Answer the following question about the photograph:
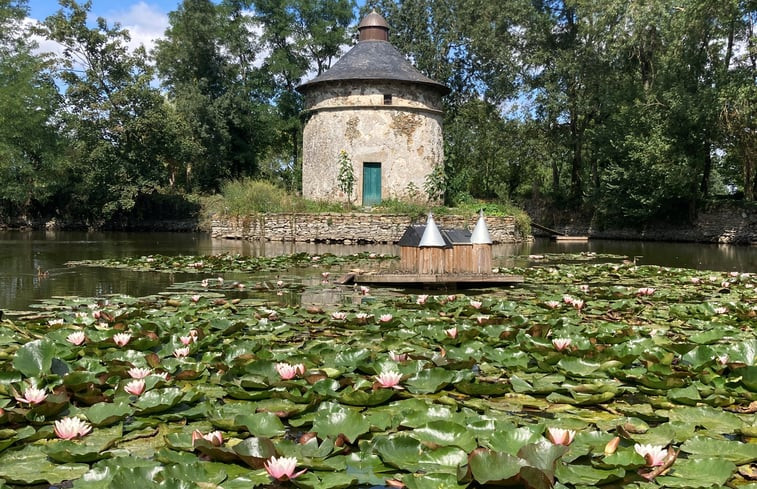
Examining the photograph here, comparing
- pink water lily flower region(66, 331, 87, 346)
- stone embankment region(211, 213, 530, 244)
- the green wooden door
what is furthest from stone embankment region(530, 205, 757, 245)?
pink water lily flower region(66, 331, 87, 346)

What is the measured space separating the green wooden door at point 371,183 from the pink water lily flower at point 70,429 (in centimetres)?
2587

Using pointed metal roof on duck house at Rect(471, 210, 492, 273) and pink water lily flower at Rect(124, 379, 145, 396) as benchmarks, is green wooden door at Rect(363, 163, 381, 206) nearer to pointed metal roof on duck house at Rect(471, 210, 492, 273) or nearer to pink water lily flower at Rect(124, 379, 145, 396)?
pointed metal roof on duck house at Rect(471, 210, 492, 273)

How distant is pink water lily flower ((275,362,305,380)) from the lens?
3.74m

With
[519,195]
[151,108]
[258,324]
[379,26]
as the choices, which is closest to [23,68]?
[151,108]

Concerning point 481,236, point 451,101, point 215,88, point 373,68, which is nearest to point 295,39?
point 215,88

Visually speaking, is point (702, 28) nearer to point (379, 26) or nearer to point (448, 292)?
point (379, 26)

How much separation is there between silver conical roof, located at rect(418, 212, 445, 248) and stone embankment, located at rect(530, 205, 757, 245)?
23019 mm

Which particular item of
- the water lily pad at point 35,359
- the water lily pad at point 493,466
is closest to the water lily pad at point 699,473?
the water lily pad at point 493,466

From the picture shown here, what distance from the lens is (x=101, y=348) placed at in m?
4.71

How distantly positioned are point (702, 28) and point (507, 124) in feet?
49.3

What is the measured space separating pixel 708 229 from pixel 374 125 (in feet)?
54.2

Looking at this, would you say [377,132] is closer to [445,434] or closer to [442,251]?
[442,251]

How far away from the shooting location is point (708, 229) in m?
29.8

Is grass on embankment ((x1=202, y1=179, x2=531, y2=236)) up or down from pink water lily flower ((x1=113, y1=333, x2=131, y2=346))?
up
